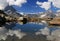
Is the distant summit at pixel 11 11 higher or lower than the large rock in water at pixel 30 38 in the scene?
higher

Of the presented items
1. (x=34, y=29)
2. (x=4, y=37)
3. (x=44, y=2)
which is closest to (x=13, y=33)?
(x=4, y=37)

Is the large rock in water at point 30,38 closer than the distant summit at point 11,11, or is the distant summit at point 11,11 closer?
the large rock in water at point 30,38

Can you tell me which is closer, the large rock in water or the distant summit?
the large rock in water

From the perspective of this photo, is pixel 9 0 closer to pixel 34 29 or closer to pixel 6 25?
pixel 6 25

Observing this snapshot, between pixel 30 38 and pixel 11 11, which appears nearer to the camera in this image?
pixel 30 38

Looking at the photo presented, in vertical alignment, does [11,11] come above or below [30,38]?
above

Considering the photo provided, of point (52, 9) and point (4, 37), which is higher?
point (52, 9)

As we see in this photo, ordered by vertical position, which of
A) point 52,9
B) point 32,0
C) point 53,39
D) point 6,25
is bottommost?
→ point 53,39

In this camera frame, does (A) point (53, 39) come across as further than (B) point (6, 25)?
No

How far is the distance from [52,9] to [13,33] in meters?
1.64

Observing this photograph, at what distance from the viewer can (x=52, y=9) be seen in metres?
6.03

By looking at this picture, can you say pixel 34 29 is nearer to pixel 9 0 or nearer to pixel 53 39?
pixel 53 39

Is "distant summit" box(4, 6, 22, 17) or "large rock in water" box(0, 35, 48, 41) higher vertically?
"distant summit" box(4, 6, 22, 17)

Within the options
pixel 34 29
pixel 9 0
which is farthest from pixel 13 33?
pixel 9 0
